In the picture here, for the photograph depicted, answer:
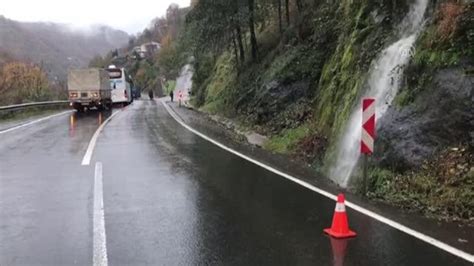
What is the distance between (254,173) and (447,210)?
184 inches

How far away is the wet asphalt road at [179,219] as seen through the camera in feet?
21.1

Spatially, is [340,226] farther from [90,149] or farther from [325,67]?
[325,67]

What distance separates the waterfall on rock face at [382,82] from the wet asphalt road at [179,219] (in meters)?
1.33

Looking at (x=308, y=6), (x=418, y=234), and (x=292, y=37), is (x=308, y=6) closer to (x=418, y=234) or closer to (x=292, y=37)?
(x=292, y=37)

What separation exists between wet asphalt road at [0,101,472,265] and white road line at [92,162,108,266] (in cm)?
8

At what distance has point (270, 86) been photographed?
2153 centimetres

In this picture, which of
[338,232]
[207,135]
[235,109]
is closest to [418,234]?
[338,232]

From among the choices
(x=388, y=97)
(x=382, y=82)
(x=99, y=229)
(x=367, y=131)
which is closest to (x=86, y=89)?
(x=382, y=82)

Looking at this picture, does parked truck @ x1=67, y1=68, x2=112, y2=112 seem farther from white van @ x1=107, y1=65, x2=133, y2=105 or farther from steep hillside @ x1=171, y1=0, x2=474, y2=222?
Result: steep hillside @ x1=171, y1=0, x2=474, y2=222

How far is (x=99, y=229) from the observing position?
760 cm

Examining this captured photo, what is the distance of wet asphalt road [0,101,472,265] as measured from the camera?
6426 millimetres

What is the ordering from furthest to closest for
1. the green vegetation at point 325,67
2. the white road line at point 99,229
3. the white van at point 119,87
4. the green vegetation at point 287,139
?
the white van at point 119,87
the green vegetation at point 287,139
the green vegetation at point 325,67
the white road line at point 99,229

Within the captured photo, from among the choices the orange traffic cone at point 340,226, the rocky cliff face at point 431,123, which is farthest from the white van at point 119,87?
the orange traffic cone at point 340,226

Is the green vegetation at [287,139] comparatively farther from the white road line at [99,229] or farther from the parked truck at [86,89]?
the parked truck at [86,89]
